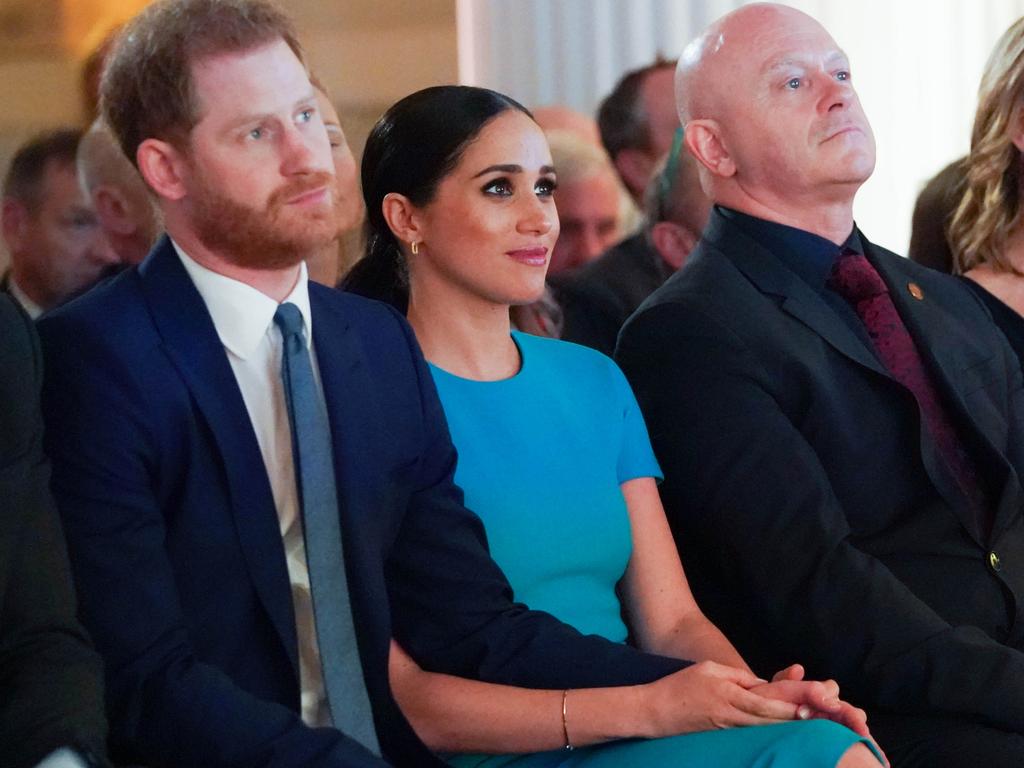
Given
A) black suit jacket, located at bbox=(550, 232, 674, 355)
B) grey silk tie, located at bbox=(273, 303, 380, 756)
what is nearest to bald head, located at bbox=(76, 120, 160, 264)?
black suit jacket, located at bbox=(550, 232, 674, 355)

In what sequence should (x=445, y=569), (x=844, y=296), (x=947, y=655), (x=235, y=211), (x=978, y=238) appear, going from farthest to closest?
(x=978, y=238) < (x=844, y=296) < (x=947, y=655) < (x=445, y=569) < (x=235, y=211)

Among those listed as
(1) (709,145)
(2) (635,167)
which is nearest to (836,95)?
(1) (709,145)

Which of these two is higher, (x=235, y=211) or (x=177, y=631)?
(x=235, y=211)

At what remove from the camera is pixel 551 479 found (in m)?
2.14

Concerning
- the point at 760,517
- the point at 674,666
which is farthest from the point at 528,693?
the point at 760,517

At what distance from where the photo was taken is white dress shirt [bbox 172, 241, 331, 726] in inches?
71.9

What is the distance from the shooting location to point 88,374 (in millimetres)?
1743

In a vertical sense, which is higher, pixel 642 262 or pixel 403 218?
pixel 403 218

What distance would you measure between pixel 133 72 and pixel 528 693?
0.84 metres

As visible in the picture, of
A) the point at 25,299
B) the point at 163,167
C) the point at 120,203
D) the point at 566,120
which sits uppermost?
the point at 163,167

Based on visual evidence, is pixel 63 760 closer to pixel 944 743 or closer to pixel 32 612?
pixel 32 612

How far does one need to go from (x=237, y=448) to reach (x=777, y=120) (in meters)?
1.15

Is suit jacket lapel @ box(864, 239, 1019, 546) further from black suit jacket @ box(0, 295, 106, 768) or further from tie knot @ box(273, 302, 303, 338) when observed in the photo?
black suit jacket @ box(0, 295, 106, 768)

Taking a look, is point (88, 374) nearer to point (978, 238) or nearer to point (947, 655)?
point (947, 655)
